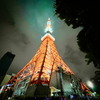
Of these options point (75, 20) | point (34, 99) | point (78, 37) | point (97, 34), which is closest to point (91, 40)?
point (97, 34)

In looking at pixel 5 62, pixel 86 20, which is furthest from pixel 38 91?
pixel 5 62

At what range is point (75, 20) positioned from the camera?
12.0ft

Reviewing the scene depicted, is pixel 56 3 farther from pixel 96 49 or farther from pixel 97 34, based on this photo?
pixel 96 49

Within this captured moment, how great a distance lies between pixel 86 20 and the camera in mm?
3014

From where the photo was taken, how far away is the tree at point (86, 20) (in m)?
2.67

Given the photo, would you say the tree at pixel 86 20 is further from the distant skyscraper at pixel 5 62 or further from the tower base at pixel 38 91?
the distant skyscraper at pixel 5 62

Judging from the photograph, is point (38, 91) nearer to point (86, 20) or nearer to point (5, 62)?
point (86, 20)

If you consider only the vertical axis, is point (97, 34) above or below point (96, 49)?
above

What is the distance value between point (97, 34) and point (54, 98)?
6.36 meters

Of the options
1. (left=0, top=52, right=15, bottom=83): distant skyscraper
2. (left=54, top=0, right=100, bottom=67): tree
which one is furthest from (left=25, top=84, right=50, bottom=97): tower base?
(left=0, top=52, right=15, bottom=83): distant skyscraper

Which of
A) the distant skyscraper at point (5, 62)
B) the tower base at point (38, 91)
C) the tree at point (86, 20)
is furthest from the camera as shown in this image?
the distant skyscraper at point (5, 62)

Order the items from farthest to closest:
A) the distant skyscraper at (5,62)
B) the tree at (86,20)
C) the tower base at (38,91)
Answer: the distant skyscraper at (5,62) < the tower base at (38,91) < the tree at (86,20)

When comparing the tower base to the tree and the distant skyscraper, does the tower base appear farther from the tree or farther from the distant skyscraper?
the distant skyscraper

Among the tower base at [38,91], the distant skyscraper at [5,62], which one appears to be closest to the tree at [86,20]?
the tower base at [38,91]
